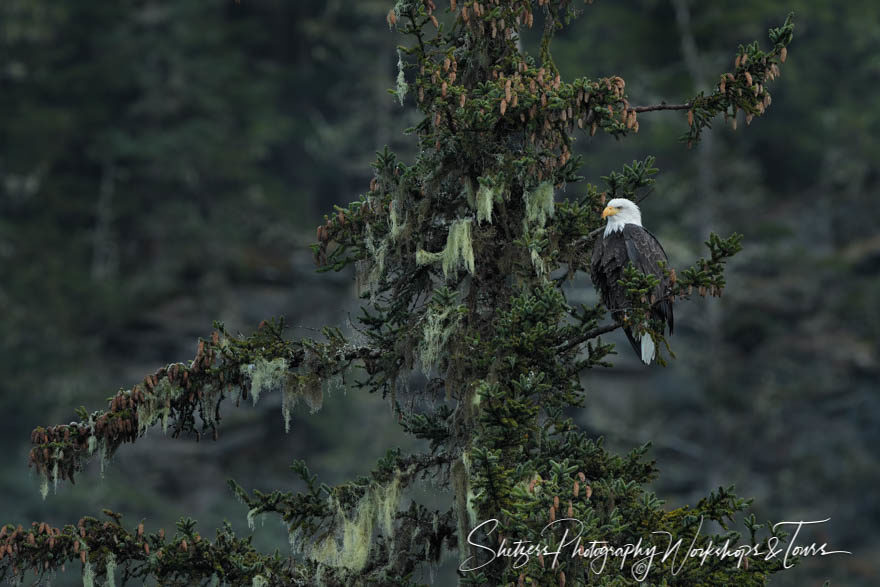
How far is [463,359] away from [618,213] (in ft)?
4.90

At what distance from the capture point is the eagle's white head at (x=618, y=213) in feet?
23.0

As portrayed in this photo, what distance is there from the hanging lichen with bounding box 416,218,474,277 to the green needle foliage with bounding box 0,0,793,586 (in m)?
0.02

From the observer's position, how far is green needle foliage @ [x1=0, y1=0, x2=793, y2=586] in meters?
6.05

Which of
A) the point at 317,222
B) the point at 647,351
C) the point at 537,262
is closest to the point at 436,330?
the point at 537,262

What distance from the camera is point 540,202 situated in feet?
22.0

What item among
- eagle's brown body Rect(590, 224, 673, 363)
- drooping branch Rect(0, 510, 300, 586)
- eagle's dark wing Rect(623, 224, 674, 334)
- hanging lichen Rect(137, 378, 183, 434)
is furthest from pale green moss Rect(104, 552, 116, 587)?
eagle's dark wing Rect(623, 224, 674, 334)

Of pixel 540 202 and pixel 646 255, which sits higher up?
pixel 540 202

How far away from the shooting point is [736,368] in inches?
890

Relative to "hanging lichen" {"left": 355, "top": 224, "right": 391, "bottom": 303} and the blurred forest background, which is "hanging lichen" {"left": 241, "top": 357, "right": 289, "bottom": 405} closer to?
"hanging lichen" {"left": 355, "top": 224, "right": 391, "bottom": 303}

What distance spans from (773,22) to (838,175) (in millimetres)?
4164

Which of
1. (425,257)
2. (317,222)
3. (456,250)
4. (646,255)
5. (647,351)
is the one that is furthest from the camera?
(317,222)

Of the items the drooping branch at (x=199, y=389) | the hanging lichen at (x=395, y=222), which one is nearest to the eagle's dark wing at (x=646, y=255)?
the hanging lichen at (x=395, y=222)

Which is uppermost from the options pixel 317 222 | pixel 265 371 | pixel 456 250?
pixel 317 222

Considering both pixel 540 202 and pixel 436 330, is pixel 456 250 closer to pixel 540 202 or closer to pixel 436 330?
pixel 436 330
